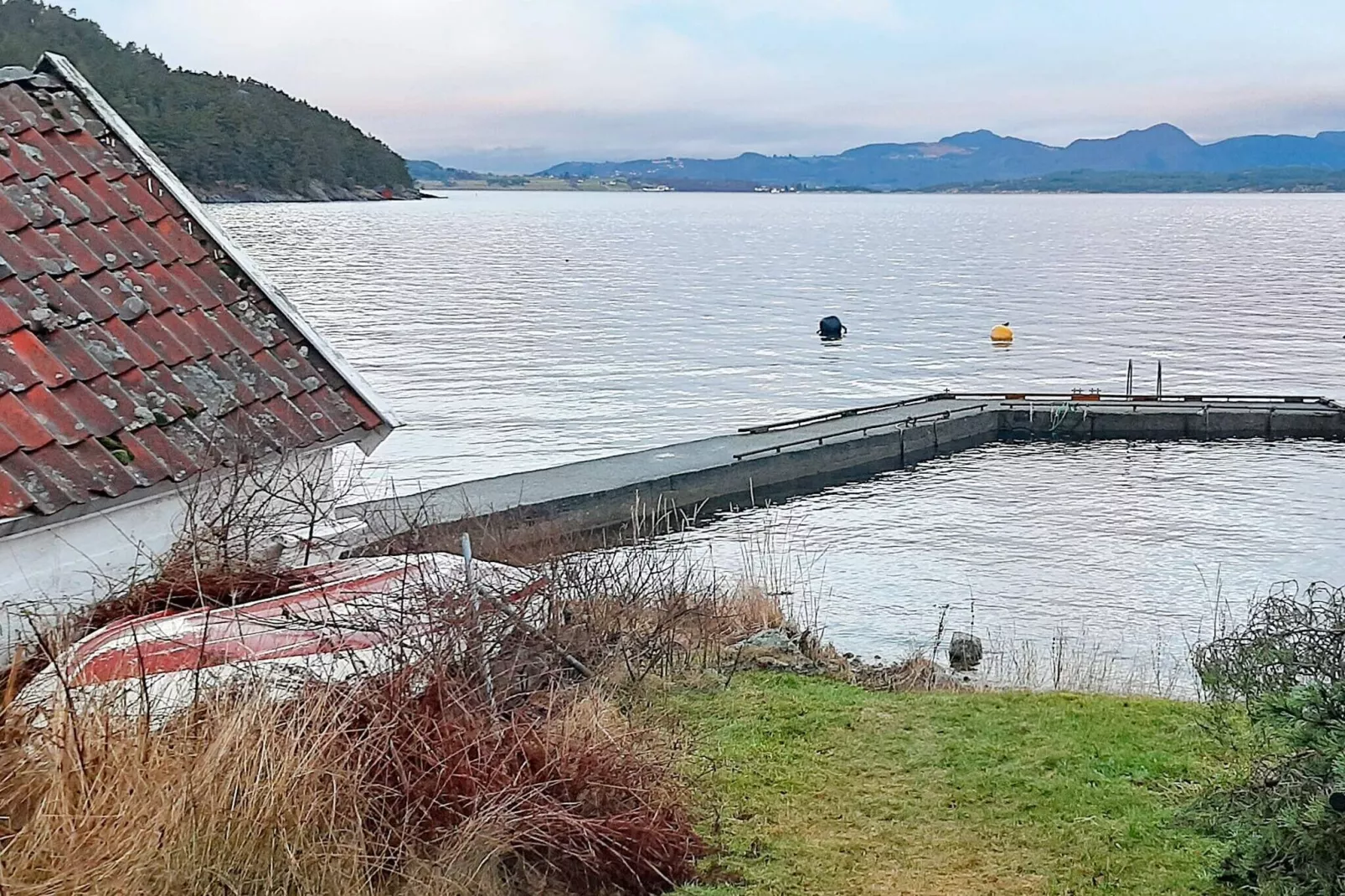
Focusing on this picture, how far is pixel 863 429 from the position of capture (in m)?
32.7

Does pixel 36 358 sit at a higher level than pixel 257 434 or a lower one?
higher

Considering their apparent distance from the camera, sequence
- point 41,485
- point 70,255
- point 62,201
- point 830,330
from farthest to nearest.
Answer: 1. point 830,330
2. point 62,201
3. point 70,255
4. point 41,485

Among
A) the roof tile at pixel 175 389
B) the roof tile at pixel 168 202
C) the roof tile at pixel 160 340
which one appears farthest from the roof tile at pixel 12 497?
the roof tile at pixel 168 202

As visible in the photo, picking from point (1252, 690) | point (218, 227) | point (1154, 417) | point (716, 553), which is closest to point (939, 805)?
point (1252, 690)

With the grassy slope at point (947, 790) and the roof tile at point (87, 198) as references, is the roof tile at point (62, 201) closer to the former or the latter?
the roof tile at point (87, 198)

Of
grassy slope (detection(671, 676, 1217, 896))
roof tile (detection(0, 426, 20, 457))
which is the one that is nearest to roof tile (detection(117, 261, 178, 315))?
roof tile (detection(0, 426, 20, 457))

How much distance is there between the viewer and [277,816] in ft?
14.1

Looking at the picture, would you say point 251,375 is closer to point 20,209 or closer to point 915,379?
point 20,209

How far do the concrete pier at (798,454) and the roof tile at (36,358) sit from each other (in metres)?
7.14

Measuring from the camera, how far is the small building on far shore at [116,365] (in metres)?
5.20

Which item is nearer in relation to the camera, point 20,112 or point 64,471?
point 64,471

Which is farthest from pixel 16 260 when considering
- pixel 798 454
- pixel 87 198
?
pixel 798 454

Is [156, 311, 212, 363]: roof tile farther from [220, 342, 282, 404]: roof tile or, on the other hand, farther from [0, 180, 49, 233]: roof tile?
[0, 180, 49, 233]: roof tile

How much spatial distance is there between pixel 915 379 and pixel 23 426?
45.3 m
